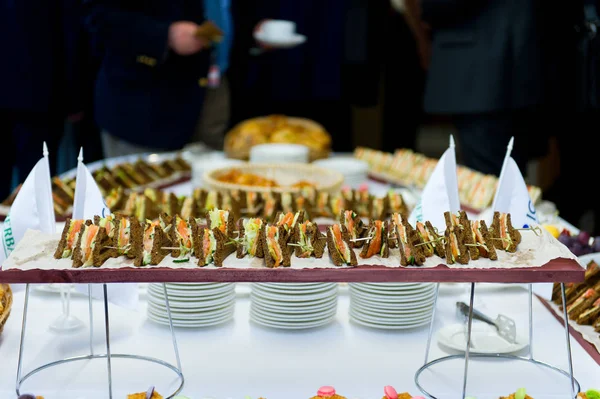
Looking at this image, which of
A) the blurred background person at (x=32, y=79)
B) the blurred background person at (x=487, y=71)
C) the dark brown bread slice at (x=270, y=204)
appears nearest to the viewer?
the dark brown bread slice at (x=270, y=204)

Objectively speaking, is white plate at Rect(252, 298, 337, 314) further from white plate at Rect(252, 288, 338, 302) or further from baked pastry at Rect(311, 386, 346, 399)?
baked pastry at Rect(311, 386, 346, 399)

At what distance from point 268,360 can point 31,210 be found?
2.20 feet

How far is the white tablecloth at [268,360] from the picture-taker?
1742mm

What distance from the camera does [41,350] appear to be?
6.32 feet

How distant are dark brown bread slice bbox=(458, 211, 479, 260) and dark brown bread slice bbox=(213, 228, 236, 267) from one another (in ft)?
1.63

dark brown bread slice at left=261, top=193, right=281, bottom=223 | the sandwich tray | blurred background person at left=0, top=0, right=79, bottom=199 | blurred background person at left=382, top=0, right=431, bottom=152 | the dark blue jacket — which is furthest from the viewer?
blurred background person at left=382, top=0, right=431, bottom=152

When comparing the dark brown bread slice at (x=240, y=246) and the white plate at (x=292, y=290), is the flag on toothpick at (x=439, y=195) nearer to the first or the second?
the white plate at (x=292, y=290)

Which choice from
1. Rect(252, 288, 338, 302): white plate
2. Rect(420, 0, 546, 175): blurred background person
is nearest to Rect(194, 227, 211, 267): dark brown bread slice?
Rect(252, 288, 338, 302): white plate

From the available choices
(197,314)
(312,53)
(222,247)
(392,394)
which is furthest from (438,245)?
(312,53)

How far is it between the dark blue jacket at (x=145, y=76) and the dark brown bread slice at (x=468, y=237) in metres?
2.77

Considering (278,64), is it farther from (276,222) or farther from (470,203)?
(276,222)

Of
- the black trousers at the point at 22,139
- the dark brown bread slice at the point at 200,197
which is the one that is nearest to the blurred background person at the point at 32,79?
the black trousers at the point at 22,139

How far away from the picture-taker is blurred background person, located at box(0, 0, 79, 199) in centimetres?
476

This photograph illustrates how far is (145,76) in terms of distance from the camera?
4480 mm
